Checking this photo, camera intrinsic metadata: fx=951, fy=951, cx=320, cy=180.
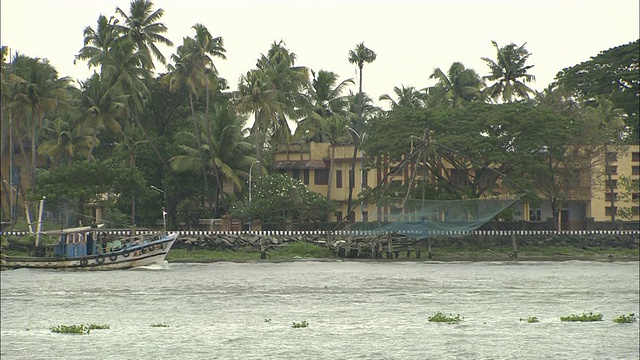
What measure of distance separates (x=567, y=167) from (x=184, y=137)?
35.0 meters

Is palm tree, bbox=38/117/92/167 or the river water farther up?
palm tree, bbox=38/117/92/167

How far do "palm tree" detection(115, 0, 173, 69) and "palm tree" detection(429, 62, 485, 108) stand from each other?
96.3ft

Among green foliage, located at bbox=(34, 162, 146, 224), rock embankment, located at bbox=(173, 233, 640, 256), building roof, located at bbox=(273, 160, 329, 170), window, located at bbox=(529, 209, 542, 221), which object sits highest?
building roof, located at bbox=(273, 160, 329, 170)

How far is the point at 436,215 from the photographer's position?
6053cm

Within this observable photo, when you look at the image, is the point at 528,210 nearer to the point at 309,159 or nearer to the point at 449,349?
the point at 309,159

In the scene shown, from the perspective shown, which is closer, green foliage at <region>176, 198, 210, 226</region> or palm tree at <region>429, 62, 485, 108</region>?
green foliage at <region>176, 198, 210, 226</region>

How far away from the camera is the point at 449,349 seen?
23.6 m

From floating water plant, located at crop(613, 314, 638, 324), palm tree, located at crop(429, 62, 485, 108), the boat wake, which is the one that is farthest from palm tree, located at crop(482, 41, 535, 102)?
floating water plant, located at crop(613, 314, 638, 324)

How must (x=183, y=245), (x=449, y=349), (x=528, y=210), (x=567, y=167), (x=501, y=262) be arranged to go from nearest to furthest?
1. (x=449, y=349)
2. (x=501, y=262)
3. (x=183, y=245)
4. (x=567, y=167)
5. (x=528, y=210)

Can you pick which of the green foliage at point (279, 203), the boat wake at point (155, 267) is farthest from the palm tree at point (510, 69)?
the boat wake at point (155, 267)

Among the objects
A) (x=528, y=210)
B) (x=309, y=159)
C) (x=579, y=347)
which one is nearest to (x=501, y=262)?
(x=528, y=210)

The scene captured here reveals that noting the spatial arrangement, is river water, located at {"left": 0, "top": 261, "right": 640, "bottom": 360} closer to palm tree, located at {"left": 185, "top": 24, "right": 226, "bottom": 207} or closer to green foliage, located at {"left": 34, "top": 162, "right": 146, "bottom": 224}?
green foliage, located at {"left": 34, "top": 162, "right": 146, "bottom": 224}

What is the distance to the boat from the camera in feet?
187

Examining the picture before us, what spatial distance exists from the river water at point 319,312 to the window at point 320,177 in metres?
40.4
